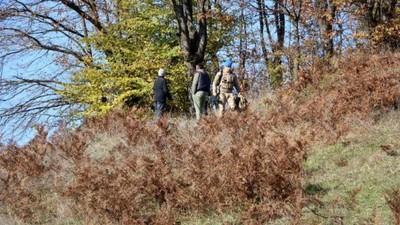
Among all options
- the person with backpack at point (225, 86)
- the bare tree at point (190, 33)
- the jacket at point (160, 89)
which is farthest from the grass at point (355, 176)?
the bare tree at point (190, 33)

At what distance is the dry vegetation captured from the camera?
5961mm

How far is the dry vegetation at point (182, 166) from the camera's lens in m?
5.96

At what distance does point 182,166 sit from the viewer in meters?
7.19

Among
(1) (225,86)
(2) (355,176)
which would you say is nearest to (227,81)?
(1) (225,86)

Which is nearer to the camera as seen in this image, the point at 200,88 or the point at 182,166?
the point at 182,166

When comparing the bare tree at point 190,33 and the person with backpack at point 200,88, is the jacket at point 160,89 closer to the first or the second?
the person with backpack at point 200,88

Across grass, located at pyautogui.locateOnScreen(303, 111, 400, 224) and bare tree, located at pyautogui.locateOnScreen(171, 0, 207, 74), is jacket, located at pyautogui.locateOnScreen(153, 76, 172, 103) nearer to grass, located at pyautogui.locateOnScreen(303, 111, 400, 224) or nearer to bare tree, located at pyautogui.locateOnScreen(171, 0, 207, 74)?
bare tree, located at pyautogui.locateOnScreen(171, 0, 207, 74)

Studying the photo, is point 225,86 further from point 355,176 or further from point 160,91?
point 355,176

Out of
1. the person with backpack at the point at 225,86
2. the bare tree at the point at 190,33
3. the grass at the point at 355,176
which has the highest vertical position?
the bare tree at the point at 190,33

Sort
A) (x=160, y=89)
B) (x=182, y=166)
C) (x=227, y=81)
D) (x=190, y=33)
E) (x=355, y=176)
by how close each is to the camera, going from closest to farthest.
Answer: (x=355, y=176)
(x=182, y=166)
(x=227, y=81)
(x=160, y=89)
(x=190, y=33)

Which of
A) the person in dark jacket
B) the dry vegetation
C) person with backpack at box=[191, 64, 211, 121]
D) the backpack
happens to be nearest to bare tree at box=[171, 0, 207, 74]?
the person in dark jacket

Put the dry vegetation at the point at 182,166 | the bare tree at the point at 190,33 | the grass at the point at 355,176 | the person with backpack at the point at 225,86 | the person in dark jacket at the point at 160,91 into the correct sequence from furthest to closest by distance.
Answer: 1. the bare tree at the point at 190,33
2. the person in dark jacket at the point at 160,91
3. the person with backpack at the point at 225,86
4. the dry vegetation at the point at 182,166
5. the grass at the point at 355,176

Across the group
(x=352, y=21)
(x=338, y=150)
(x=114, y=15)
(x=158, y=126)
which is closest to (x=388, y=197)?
(x=338, y=150)

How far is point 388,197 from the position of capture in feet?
17.8
